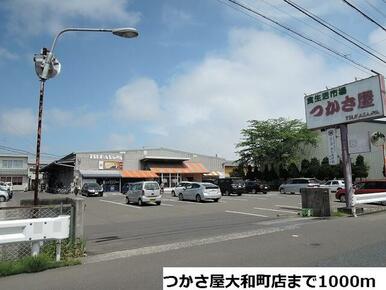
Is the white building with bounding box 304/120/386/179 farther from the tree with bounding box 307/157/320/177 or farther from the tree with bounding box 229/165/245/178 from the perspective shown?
the tree with bounding box 229/165/245/178

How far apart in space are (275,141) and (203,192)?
29221mm

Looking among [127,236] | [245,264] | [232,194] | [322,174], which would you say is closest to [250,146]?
[322,174]

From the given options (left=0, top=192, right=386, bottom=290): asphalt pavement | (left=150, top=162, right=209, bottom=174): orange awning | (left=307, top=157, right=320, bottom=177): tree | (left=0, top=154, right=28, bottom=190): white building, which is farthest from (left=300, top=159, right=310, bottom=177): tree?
A: (left=0, top=154, right=28, bottom=190): white building

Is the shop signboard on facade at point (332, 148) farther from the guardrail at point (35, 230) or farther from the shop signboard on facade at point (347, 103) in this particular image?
the guardrail at point (35, 230)

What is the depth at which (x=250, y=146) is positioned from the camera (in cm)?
5719

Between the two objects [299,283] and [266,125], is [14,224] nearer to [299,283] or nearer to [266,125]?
[299,283]

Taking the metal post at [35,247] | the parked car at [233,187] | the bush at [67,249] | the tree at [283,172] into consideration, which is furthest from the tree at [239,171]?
the metal post at [35,247]

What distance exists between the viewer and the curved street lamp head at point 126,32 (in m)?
11.0

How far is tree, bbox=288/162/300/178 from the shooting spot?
55.9 metres

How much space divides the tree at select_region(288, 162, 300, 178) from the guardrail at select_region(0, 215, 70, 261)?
50.0 m

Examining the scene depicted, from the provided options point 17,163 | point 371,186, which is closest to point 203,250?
point 371,186

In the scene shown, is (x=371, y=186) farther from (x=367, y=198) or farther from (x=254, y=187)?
(x=254, y=187)

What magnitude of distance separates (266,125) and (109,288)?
52.5 metres

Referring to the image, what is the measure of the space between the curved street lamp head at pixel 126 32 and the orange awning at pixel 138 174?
42.1 metres
